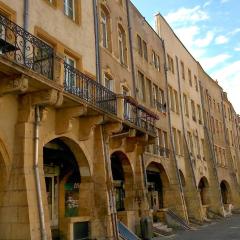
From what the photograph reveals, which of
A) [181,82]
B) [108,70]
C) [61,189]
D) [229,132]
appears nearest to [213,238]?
[61,189]

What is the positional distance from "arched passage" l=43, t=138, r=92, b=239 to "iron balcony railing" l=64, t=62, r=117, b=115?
5.66 feet

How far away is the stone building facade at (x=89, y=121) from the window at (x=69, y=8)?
57 millimetres

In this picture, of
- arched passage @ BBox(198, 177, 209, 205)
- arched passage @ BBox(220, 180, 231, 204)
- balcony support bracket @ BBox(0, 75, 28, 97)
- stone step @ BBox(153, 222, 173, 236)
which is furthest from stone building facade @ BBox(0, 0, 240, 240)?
arched passage @ BBox(220, 180, 231, 204)

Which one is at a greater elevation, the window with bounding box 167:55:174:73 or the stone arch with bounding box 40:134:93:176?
the window with bounding box 167:55:174:73

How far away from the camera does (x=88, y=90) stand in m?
13.3

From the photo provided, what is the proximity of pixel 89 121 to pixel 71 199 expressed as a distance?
4979 millimetres

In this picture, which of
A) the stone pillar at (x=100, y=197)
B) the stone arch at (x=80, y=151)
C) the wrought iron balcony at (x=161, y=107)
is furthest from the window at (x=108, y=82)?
the wrought iron balcony at (x=161, y=107)

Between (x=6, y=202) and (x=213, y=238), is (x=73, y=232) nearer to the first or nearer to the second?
(x=6, y=202)

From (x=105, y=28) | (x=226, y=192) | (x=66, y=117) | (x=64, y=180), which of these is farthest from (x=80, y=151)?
(x=226, y=192)

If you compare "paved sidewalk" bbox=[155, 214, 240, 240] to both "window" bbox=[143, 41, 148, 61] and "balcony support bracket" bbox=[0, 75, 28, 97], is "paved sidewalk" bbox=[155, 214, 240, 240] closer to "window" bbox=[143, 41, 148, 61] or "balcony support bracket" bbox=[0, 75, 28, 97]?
"window" bbox=[143, 41, 148, 61]

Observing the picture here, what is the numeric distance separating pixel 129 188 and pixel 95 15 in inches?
326

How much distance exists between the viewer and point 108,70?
17109 millimetres

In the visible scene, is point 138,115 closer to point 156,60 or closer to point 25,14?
point 25,14

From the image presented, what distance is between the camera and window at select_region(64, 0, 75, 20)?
14.6m
